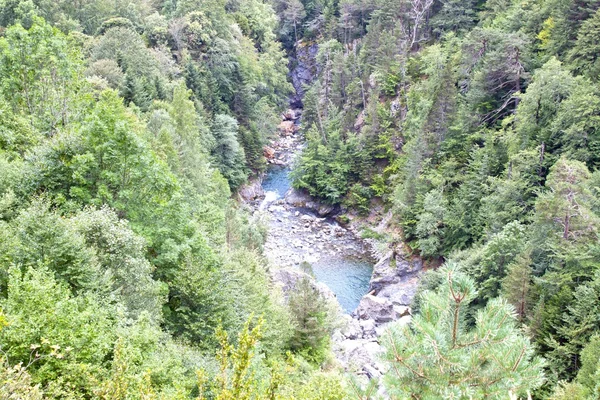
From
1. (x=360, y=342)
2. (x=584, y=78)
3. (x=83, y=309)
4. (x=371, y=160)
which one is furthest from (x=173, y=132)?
(x=584, y=78)

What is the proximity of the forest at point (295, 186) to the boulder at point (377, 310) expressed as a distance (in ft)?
15.5

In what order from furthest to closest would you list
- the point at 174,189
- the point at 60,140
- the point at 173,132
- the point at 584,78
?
the point at 173,132
the point at 584,78
the point at 174,189
the point at 60,140

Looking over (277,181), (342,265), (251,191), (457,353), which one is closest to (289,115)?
(277,181)

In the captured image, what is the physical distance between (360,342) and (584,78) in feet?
79.7

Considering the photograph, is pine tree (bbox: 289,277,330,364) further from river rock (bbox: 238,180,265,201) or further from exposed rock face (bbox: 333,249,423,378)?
river rock (bbox: 238,180,265,201)

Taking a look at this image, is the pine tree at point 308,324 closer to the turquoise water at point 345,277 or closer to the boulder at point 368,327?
the boulder at point 368,327

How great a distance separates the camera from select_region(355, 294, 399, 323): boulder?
3086 centimetres

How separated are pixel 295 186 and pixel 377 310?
2287cm

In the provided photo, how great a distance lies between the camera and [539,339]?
1931 centimetres

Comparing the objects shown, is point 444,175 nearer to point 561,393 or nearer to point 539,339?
point 539,339

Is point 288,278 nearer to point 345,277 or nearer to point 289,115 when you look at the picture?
point 345,277

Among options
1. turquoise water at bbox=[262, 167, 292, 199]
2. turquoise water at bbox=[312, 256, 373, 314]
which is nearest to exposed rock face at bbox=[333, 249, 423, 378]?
turquoise water at bbox=[312, 256, 373, 314]

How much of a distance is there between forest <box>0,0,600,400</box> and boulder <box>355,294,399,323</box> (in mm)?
4733

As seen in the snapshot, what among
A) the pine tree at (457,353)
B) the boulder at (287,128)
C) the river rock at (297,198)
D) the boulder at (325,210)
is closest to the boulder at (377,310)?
the boulder at (325,210)
